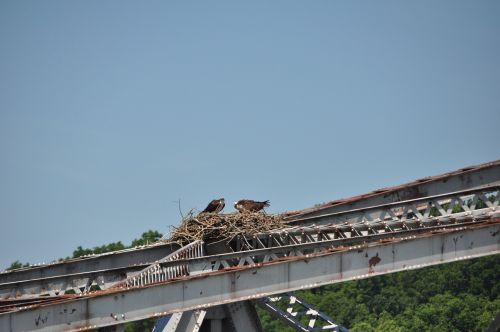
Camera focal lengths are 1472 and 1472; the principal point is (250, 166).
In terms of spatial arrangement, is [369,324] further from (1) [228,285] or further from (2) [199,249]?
(1) [228,285]

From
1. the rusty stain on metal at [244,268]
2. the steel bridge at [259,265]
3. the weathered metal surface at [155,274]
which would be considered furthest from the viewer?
the weathered metal surface at [155,274]

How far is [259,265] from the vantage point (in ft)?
57.7

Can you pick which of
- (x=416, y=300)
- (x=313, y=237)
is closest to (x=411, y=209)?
(x=313, y=237)

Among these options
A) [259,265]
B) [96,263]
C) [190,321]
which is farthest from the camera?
[96,263]

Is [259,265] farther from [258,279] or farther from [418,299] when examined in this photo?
[418,299]

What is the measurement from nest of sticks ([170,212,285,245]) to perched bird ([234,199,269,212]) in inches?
18.4

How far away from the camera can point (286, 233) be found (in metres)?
21.3

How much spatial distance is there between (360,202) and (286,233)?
10.6ft

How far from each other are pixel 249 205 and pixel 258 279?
19.2 feet

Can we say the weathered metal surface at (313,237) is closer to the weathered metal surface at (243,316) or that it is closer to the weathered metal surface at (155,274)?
the weathered metal surface at (155,274)

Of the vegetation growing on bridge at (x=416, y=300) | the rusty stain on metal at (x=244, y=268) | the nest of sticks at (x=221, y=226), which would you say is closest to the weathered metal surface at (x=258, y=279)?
the rusty stain on metal at (x=244, y=268)

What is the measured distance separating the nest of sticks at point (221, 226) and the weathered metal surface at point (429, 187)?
1677 millimetres

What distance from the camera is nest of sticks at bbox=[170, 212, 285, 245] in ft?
72.3

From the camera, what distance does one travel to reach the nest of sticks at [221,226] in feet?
72.3
